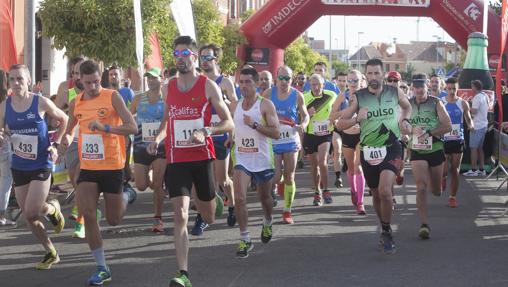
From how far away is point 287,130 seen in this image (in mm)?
11016

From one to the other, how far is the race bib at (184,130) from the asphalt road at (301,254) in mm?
1111

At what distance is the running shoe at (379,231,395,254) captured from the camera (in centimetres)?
883

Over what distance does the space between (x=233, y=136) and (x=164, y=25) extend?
13.6 meters

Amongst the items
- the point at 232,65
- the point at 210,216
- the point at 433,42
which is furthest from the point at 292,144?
the point at 433,42

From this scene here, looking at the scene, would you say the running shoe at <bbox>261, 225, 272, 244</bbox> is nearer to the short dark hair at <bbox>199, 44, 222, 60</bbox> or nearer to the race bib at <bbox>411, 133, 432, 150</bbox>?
the race bib at <bbox>411, 133, 432, 150</bbox>

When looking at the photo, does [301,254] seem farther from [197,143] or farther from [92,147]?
[92,147]

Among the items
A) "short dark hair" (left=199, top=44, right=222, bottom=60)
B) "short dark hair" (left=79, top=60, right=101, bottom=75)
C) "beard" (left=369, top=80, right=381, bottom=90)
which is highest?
"short dark hair" (left=199, top=44, right=222, bottom=60)

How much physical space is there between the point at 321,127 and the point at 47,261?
5.71 metres

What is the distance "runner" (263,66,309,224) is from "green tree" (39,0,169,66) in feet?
30.0

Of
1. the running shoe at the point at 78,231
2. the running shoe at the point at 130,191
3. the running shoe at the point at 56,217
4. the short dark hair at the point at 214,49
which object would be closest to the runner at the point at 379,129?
the short dark hair at the point at 214,49

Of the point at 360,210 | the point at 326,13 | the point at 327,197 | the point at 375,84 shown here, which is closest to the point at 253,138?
the point at 375,84

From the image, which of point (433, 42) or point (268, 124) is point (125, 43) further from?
point (433, 42)

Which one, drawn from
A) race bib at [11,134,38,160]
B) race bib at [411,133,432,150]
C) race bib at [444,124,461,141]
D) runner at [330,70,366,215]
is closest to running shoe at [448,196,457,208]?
race bib at [444,124,461,141]

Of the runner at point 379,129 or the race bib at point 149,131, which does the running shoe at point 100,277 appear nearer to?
the runner at point 379,129
